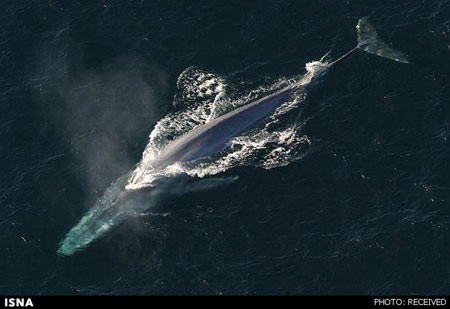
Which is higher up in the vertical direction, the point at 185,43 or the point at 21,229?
the point at 185,43

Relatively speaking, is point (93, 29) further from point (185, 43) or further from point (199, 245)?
point (199, 245)

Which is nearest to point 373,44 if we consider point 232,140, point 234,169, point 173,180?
point 232,140

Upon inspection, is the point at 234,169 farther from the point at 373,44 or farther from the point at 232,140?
the point at 373,44
